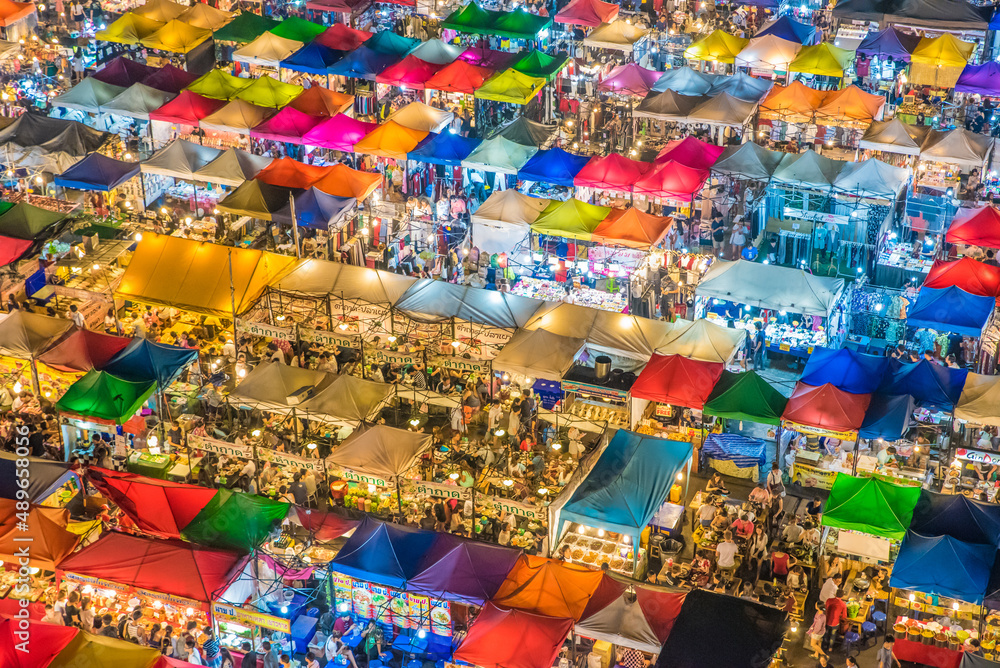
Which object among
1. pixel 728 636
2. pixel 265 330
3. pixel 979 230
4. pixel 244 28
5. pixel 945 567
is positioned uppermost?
pixel 244 28

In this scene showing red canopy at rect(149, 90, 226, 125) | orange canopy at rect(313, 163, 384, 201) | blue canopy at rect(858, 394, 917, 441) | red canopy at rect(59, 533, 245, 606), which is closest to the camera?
red canopy at rect(59, 533, 245, 606)

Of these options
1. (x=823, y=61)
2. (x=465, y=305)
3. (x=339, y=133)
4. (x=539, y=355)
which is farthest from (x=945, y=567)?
(x=823, y=61)

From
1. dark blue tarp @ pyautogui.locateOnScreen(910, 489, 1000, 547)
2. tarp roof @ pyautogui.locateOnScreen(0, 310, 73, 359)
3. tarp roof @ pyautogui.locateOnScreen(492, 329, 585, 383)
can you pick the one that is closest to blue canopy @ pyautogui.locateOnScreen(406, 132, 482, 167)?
tarp roof @ pyautogui.locateOnScreen(492, 329, 585, 383)

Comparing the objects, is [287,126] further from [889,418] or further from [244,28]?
[889,418]

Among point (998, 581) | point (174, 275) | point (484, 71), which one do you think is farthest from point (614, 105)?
point (998, 581)

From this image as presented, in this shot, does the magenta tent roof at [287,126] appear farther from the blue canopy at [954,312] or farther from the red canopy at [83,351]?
the blue canopy at [954,312]

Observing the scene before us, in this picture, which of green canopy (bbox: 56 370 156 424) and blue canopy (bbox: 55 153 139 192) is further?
blue canopy (bbox: 55 153 139 192)

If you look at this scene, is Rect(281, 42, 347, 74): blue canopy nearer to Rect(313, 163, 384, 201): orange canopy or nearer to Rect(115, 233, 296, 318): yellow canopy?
Rect(313, 163, 384, 201): orange canopy
